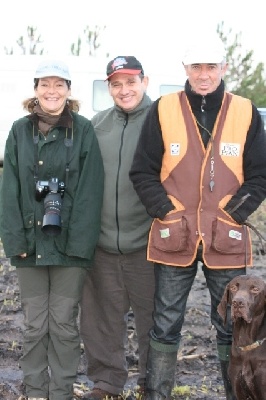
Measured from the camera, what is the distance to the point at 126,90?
4434 millimetres

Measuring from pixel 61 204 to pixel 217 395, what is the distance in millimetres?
1626

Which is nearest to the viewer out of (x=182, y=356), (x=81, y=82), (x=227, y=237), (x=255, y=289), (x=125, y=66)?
(x=255, y=289)

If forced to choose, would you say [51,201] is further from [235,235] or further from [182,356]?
[182,356]

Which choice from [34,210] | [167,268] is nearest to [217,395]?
[167,268]

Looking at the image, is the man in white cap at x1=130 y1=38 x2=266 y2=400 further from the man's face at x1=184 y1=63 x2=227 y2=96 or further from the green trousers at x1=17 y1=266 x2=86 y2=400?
the green trousers at x1=17 y1=266 x2=86 y2=400

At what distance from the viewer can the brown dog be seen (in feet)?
12.8

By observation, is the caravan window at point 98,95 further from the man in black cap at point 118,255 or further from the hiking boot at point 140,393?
the hiking boot at point 140,393

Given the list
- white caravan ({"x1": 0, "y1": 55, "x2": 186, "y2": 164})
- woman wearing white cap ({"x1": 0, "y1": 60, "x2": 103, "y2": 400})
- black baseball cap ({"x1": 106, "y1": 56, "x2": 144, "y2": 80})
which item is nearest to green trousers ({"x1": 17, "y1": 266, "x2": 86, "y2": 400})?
woman wearing white cap ({"x1": 0, "y1": 60, "x2": 103, "y2": 400})

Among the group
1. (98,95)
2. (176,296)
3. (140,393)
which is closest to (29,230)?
(176,296)

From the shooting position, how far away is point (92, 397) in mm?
4715

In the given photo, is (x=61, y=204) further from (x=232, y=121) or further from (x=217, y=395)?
(x=217, y=395)

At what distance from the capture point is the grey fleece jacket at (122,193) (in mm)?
4438

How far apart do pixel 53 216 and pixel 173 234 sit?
667mm

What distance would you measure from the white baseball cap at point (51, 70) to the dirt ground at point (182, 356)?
2.00 metres
